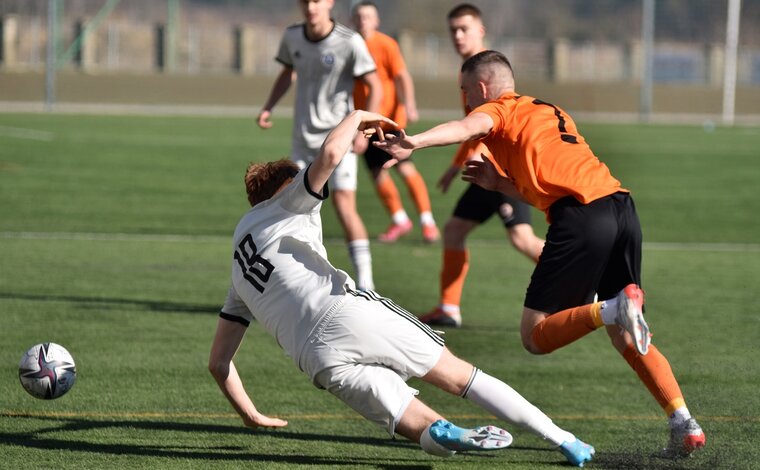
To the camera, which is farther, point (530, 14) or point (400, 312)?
point (530, 14)

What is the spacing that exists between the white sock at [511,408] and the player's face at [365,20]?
7911 mm

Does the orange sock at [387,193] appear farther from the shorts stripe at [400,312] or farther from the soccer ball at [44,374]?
the shorts stripe at [400,312]

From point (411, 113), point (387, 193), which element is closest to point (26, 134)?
point (387, 193)

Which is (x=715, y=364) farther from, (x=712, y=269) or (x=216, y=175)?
(x=216, y=175)

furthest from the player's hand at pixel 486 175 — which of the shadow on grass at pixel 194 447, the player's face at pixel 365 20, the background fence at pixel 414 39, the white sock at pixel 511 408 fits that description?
the background fence at pixel 414 39

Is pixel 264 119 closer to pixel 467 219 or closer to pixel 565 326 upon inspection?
pixel 467 219

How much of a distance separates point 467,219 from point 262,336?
1709 millimetres

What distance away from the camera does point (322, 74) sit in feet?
32.5

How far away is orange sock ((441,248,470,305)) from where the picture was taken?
9.01 meters

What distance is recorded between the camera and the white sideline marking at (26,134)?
26.1 m

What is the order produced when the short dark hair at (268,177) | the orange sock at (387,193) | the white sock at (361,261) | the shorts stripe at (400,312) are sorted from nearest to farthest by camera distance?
1. the shorts stripe at (400,312)
2. the short dark hair at (268,177)
3. the white sock at (361,261)
4. the orange sock at (387,193)

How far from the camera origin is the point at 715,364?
774 cm

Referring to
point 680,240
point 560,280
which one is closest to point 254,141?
point 680,240

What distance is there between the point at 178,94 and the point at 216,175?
25.0 m
